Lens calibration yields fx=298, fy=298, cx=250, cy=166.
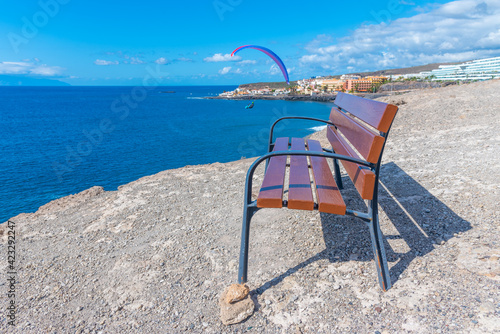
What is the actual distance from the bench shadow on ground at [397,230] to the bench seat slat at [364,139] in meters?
1.01

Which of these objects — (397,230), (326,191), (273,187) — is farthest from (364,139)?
(397,230)

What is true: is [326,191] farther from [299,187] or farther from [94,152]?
[94,152]

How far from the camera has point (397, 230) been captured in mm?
3373

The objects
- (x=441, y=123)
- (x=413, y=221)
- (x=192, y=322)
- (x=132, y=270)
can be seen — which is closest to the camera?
(x=192, y=322)

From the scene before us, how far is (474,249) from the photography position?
9.09ft

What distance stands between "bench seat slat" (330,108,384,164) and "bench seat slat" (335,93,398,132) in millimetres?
94

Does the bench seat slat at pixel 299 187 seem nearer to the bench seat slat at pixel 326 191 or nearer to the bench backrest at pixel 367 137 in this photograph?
the bench seat slat at pixel 326 191

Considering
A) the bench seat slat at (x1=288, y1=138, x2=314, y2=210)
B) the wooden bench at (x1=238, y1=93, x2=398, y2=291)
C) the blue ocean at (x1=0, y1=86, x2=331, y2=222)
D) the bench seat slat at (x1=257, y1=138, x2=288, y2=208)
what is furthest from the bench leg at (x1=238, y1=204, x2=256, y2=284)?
the blue ocean at (x1=0, y1=86, x2=331, y2=222)

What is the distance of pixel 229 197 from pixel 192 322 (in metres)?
2.81

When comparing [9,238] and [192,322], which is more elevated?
[192,322]

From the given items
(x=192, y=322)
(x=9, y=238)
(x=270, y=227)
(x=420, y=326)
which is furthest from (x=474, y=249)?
(x=9, y=238)

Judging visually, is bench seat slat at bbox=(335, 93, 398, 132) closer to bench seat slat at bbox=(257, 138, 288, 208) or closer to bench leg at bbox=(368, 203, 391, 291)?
bench leg at bbox=(368, 203, 391, 291)

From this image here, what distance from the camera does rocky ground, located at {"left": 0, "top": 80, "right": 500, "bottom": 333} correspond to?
7.67ft

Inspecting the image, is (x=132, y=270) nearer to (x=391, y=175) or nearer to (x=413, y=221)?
(x=413, y=221)
